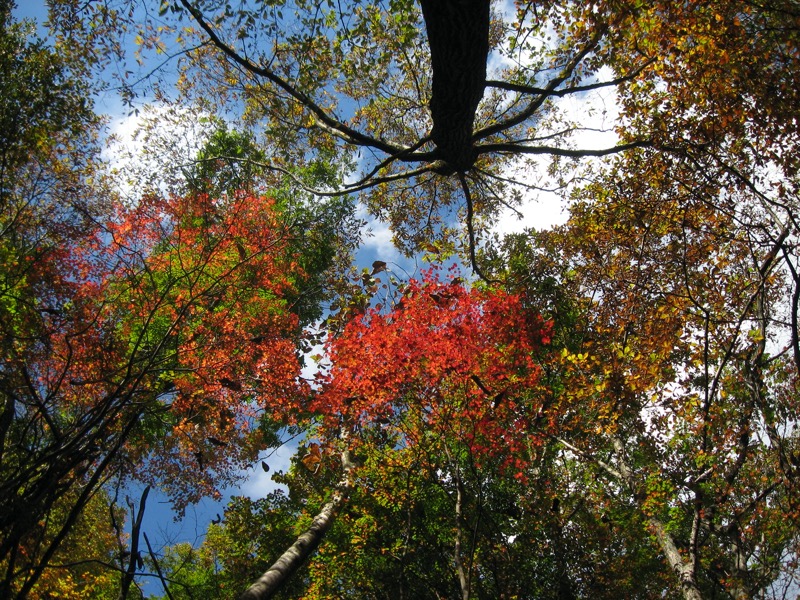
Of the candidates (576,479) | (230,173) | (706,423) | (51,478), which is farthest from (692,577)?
(230,173)

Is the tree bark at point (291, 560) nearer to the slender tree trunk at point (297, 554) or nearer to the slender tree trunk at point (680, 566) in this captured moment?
the slender tree trunk at point (297, 554)

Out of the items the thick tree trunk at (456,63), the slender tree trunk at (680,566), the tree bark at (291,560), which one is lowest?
the slender tree trunk at (680,566)

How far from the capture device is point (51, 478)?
1890 millimetres

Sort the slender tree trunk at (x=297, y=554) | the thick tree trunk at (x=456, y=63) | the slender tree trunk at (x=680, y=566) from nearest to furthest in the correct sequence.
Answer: the thick tree trunk at (x=456, y=63) < the slender tree trunk at (x=680, y=566) < the slender tree trunk at (x=297, y=554)

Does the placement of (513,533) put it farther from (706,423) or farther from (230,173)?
(230,173)

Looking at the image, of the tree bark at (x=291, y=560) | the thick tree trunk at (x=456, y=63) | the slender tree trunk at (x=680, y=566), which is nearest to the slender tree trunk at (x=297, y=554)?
the tree bark at (x=291, y=560)

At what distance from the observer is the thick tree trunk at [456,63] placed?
3.72 m

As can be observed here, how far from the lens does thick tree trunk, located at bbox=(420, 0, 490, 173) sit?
3.72 meters

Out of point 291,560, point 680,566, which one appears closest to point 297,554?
point 291,560

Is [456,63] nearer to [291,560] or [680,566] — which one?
[291,560]

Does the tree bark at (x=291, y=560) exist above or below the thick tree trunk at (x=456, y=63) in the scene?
below

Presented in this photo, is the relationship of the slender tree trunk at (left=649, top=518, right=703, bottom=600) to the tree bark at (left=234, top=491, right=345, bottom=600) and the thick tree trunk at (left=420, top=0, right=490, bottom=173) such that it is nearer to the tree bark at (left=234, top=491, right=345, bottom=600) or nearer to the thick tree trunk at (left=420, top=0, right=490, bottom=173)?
the tree bark at (left=234, top=491, right=345, bottom=600)

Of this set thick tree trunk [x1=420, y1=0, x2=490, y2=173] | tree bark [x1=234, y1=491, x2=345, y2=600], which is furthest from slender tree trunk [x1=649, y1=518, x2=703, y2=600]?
thick tree trunk [x1=420, y1=0, x2=490, y2=173]

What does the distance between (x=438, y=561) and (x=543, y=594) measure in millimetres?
2562
